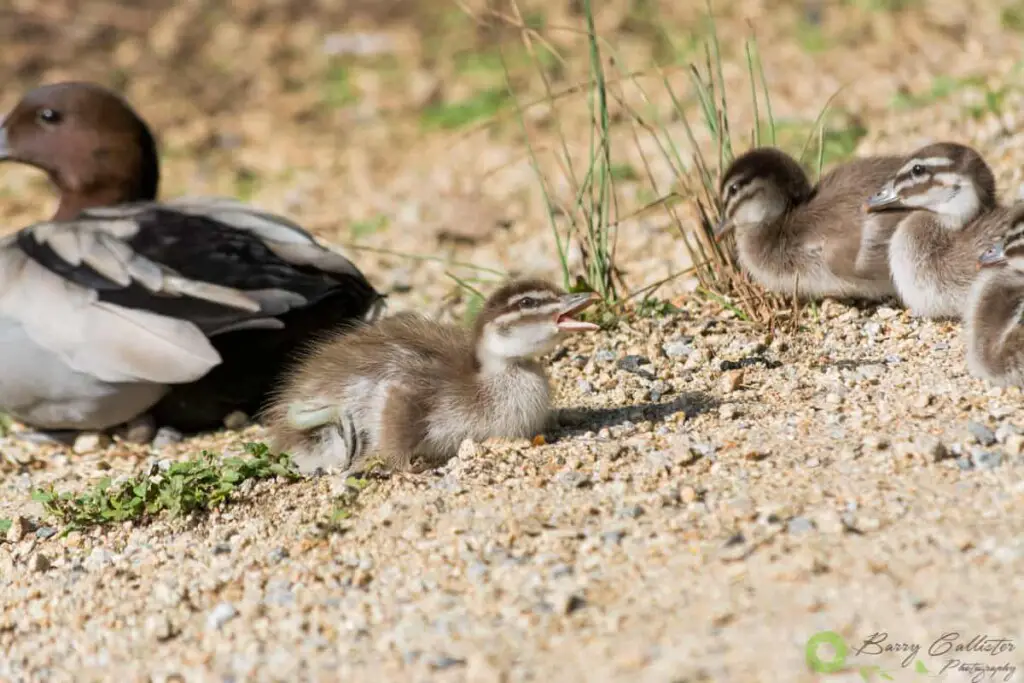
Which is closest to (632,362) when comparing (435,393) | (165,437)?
(435,393)

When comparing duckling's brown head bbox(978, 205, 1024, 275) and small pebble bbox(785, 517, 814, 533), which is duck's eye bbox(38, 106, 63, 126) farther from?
small pebble bbox(785, 517, 814, 533)

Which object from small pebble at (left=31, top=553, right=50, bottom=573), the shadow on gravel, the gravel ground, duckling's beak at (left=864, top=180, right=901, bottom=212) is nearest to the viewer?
the gravel ground

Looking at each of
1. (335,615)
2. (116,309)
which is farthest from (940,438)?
(116,309)

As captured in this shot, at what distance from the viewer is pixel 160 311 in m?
5.63

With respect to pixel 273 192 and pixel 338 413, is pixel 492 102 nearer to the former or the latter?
pixel 273 192

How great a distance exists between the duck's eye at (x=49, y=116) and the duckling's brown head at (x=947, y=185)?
159 inches

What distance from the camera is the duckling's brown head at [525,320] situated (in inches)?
186

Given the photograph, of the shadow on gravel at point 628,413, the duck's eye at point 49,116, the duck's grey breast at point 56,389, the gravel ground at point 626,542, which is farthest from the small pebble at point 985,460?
the duck's eye at point 49,116

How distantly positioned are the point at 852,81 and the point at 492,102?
7.78ft

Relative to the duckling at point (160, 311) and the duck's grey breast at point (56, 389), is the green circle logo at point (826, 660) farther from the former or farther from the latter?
the duck's grey breast at point (56, 389)

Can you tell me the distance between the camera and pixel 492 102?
959 cm

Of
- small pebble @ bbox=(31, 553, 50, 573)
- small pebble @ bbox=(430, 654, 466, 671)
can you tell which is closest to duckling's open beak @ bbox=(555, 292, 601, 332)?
small pebble @ bbox=(430, 654, 466, 671)

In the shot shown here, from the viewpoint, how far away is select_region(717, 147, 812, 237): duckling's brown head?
5.68 meters

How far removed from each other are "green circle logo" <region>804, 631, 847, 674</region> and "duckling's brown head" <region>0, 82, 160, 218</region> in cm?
477
